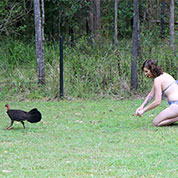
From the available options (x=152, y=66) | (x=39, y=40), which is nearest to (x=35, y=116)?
(x=152, y=66)

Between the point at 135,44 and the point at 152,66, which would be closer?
the point at 152,66

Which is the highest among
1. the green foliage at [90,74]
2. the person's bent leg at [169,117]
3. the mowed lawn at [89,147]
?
the green foliage at [90,74]

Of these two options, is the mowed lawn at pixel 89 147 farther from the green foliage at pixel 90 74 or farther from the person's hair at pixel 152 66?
the green foliage at pixel 90 74

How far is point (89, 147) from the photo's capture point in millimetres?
6184

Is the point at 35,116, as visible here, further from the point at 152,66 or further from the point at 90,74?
the point at 90,74

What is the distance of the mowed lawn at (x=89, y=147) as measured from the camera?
4910mm

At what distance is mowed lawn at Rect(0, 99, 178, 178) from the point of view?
491 cm

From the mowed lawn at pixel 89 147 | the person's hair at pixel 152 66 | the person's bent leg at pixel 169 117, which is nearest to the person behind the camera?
the mowed lawn at pixel 89 147

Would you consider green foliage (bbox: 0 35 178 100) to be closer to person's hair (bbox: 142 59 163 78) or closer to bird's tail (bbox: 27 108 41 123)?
person's hair (bbox: 142 59 163 78)

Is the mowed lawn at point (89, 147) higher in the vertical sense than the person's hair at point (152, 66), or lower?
lower

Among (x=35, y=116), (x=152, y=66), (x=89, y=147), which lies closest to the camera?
(x=89, y=147)

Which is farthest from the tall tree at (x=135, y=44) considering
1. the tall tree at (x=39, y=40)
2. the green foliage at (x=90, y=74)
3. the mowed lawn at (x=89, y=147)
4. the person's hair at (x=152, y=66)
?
the person's hair at (x=152, y=66)

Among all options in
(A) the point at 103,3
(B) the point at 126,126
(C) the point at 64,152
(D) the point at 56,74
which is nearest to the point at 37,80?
(D) the point at 56,74

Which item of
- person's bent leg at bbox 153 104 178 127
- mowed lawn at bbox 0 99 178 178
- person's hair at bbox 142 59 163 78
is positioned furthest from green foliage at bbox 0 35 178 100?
person's hair at bbox 142 59 163 78
